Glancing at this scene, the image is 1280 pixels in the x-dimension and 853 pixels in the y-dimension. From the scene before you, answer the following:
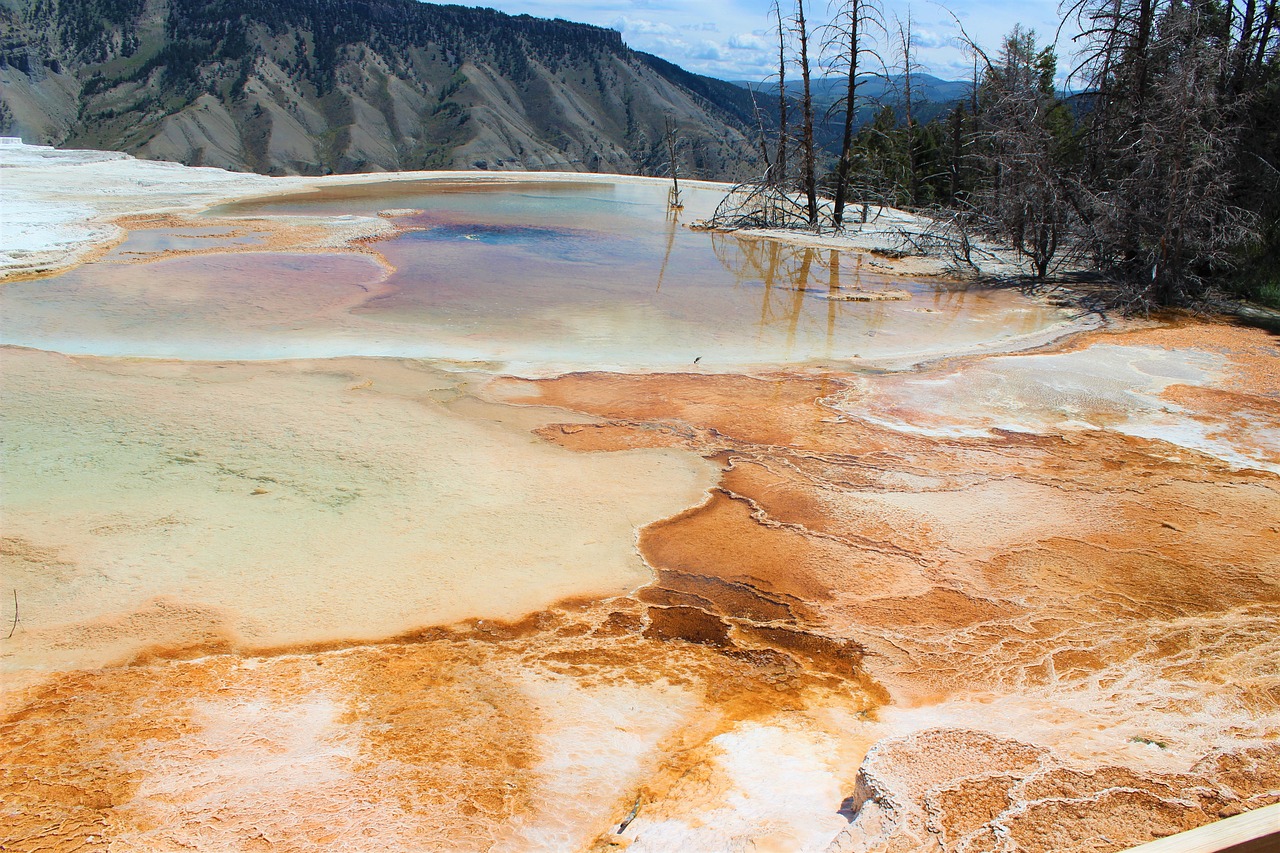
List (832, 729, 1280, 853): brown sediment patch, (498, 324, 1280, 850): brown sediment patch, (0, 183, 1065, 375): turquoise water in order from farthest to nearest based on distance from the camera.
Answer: (0, 183, 1065, 375): turquoise water → (498, 324, 1280, 850): brown sediment patch → (832, 729, 1280, 853): brown sediment patch

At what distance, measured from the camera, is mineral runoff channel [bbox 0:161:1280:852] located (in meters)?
2.40

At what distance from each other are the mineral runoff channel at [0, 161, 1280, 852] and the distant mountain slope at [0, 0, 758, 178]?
70.5 meters

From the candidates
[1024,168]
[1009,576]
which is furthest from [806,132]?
[1009,576]

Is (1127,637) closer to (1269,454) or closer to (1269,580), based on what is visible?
(1269,580)

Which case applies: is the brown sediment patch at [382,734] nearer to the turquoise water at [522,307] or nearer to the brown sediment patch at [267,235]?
the turquoise water at [522,307]

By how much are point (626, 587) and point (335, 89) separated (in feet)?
343

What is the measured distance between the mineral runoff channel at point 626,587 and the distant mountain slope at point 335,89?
70.5 metres

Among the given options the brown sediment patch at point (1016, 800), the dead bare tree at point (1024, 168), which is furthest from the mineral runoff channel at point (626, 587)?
the dead bare tree at point (1024, 168)

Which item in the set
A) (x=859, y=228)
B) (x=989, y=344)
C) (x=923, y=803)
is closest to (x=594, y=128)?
(x=859, y=228)

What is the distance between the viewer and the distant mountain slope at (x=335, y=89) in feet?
267

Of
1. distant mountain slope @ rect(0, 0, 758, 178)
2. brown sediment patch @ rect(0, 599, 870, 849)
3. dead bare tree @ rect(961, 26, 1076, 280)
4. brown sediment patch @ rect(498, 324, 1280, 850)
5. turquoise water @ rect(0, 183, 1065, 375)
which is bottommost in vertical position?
brown sediment patch @ rect(0, 599, 870, 849)

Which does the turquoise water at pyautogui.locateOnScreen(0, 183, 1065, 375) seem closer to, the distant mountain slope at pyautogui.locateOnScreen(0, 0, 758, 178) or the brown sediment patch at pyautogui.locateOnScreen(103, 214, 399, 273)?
the brown sediment patch at pyautogui.locateOnScreen(103, 214, 399, 273)

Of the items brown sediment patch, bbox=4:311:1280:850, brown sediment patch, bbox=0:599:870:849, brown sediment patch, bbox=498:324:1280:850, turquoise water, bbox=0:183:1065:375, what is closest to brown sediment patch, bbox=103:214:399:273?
turquoise water, bbox=0:183:1065:375

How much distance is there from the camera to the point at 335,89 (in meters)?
94.6
